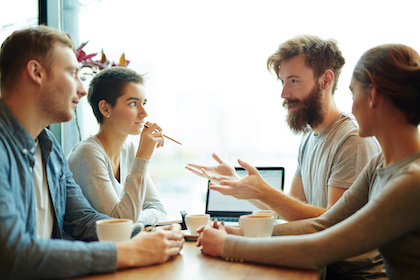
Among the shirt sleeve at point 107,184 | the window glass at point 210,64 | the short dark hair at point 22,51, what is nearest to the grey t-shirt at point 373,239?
the shirt sleeve at point 107,184

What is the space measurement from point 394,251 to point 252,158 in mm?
1392

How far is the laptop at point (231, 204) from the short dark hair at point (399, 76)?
111cm

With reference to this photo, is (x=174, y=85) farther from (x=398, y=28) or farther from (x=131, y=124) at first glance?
(x=398, y=28)

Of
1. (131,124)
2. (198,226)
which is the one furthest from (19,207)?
(131,124)

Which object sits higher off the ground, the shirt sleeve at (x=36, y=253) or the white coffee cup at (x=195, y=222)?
the shirt sleeve at (x=36, y=253)

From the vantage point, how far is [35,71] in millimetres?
1177

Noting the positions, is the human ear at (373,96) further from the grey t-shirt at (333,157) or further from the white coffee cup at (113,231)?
the white coffee cup at (113,231)

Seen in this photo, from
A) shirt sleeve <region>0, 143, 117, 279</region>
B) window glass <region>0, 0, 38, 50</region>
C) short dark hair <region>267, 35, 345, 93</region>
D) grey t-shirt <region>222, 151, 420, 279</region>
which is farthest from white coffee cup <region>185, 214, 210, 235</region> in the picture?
window glass <region>0, 0, 38, 50</region>

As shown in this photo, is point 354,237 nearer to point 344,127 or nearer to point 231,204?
point 344,127

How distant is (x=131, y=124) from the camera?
6.06ft

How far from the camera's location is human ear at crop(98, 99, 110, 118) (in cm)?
187

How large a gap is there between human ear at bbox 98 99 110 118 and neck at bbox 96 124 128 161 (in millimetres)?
71

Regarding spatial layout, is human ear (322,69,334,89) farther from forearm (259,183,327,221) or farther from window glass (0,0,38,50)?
window glass (0,0,38,50)

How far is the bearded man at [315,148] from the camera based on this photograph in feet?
4.90
